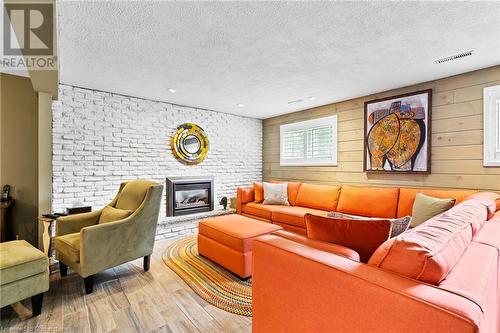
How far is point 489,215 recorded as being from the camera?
1939mm

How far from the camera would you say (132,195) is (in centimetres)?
273

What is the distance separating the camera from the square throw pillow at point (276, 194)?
4.24m

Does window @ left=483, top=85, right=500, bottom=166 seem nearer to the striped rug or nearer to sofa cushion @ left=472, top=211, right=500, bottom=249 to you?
sofa cushion @ left=472, top=211, right=500, bottom=249

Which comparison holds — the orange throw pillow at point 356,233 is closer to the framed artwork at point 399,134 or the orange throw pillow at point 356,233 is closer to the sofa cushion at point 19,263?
the sofa cushion at point 19,263

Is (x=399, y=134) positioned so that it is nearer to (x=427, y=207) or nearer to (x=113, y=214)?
(x=427, y=207)

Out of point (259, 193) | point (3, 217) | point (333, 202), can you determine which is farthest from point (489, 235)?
point (3, 217)

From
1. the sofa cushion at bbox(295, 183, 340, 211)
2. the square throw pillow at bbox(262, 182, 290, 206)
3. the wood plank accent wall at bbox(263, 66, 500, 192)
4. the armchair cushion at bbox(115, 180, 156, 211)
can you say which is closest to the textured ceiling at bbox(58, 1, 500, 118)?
the wood plank accent wall at bbox(263, 66, 500, 192)

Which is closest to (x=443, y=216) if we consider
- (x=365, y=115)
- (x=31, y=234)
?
(x=365, y=115)

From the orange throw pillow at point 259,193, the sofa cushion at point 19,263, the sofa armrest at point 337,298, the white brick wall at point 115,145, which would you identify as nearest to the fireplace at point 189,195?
the white brick wall at point 115,145

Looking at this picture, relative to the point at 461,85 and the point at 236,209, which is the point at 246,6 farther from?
the point at 236,209

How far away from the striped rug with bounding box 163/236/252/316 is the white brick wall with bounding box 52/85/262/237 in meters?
1.00

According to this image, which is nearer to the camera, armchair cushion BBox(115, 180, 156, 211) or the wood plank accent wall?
armchair cushion BBox(115, 180, 156, 211)

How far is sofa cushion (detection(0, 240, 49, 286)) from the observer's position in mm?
1690

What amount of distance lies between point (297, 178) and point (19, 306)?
4260mm
